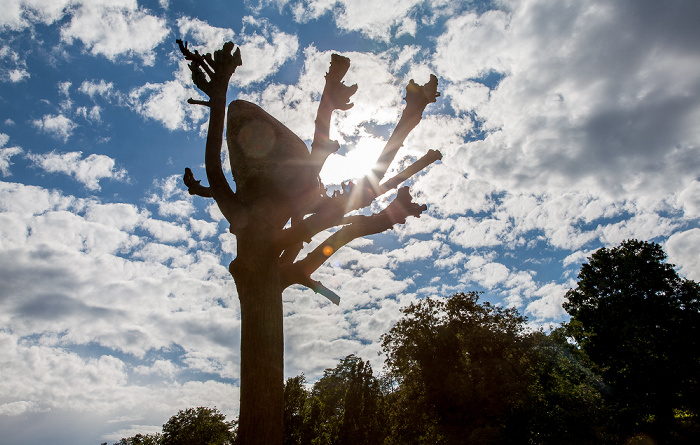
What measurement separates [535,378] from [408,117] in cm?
2391

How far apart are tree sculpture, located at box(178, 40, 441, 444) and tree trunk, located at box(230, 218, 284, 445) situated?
12 mm

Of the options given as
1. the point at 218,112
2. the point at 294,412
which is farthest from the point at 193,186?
the point at 294,412

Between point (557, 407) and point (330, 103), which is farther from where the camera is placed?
point (557, 407)

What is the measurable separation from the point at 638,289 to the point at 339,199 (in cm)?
3536

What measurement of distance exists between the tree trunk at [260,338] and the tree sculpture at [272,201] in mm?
12

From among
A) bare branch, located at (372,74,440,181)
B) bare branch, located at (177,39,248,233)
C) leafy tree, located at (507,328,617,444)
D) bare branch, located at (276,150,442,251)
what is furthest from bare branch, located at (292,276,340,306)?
leafy tree, located at (507,328,617,444)

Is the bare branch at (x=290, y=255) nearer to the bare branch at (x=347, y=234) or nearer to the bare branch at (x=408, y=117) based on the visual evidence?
the bare branch at (x=347, y=234)

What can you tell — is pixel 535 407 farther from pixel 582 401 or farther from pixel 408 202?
pixel 408 202

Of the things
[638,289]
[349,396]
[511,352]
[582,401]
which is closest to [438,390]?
[511,352]

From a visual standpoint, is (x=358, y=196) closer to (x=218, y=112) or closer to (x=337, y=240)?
(x=337, y=240)

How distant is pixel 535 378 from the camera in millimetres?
22906

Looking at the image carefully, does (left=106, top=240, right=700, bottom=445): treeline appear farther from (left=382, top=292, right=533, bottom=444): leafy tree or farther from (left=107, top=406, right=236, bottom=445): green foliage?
(left=107, top=406, right=236, bottom=445): green foliage

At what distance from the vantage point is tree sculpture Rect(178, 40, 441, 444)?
13.4 feet

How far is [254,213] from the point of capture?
4.93 m
